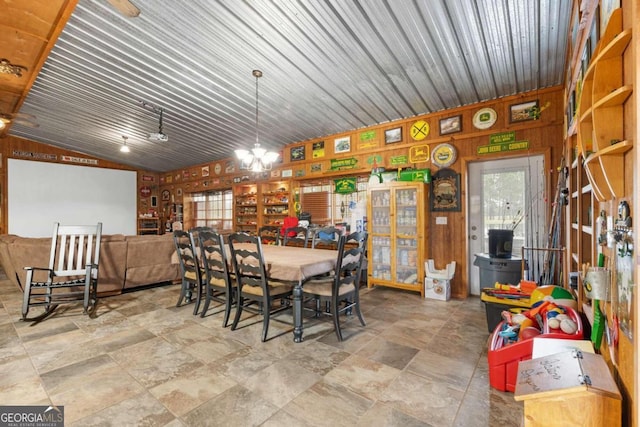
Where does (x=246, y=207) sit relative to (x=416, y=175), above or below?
below

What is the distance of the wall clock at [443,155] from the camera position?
417 centimetres

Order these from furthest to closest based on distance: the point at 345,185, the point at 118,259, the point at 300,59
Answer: the point at 345,185
the point at 118,259
the point at 300,59

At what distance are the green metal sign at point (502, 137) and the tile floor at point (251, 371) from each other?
227 centimetres

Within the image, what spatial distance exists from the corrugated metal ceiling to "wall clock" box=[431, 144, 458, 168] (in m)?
0.59

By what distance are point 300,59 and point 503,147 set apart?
284 cm

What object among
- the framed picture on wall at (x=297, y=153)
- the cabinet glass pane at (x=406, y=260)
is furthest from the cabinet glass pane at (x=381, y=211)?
the framed picture on wall at (x=297, y=153)

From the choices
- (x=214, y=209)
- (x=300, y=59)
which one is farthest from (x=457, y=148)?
(x=214, y=209)

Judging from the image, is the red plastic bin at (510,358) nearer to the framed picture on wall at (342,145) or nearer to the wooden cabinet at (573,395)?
the wooden cabinet at (573,395)

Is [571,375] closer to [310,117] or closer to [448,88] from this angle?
[448,88]

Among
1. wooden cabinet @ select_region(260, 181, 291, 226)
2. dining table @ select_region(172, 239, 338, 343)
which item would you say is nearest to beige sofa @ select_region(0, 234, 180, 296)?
dining table @ select_region(172, 239, 338, 343)

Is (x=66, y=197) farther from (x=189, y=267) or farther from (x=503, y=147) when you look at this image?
(x=503, y=147)

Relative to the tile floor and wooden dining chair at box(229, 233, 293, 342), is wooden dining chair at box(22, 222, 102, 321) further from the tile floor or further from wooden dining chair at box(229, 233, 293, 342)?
wooden dining chair at box(229, 233, 293, 342)

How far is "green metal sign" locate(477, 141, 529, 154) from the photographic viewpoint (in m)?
3.69

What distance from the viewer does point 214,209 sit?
8617mm
